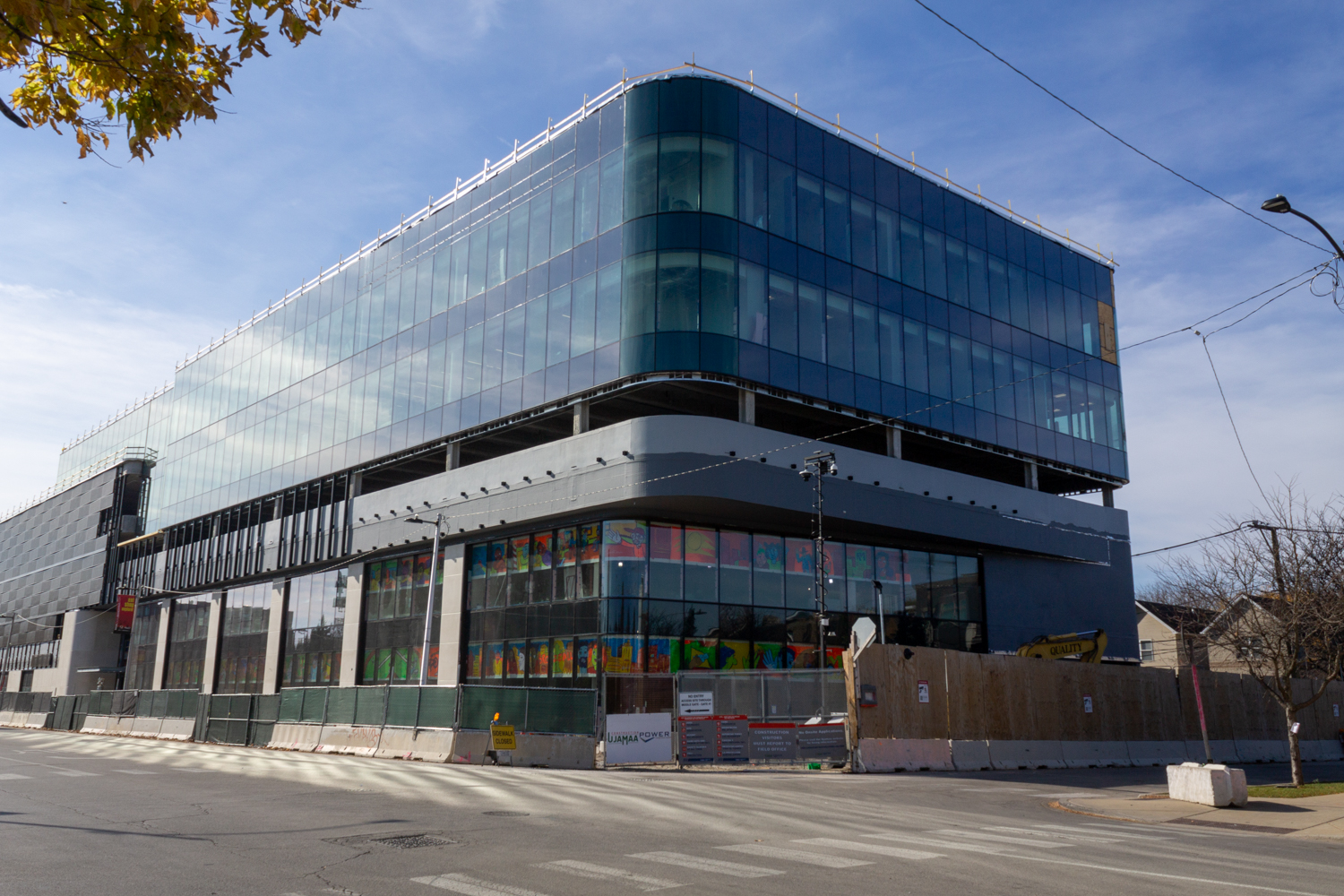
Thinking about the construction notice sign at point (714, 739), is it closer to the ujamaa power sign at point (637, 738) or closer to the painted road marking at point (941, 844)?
the ujamaa power sign at point (637, 738)

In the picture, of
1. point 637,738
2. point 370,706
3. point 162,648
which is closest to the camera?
point 637,738

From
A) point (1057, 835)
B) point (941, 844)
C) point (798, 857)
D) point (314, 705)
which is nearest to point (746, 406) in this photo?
point (314, 705)

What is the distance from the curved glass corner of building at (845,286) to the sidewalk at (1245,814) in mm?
18429

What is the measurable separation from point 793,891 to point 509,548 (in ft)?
96.5

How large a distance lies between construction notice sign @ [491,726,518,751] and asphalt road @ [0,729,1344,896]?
17.0 feet

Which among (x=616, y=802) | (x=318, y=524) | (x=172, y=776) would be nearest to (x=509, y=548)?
(x=318, y=524)

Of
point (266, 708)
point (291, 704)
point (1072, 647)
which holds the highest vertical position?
point (1072, 647)

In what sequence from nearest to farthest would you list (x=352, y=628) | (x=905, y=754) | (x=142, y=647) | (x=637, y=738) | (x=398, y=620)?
(x=905, y=754) → (x=637, y=738) → (x=398, y=620) → (x=352, y=628) → (x=142, y=647)

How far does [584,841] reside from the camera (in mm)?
11078

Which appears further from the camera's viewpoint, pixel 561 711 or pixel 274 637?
pixel 274 637

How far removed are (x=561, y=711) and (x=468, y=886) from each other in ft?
59.0

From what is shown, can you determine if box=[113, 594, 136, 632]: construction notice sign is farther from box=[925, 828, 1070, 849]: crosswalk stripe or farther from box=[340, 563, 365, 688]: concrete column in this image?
box=[925, 828, 1070, 849]: crosswalk stripe

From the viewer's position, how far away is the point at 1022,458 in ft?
140

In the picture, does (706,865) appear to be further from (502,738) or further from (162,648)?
(162,648)
